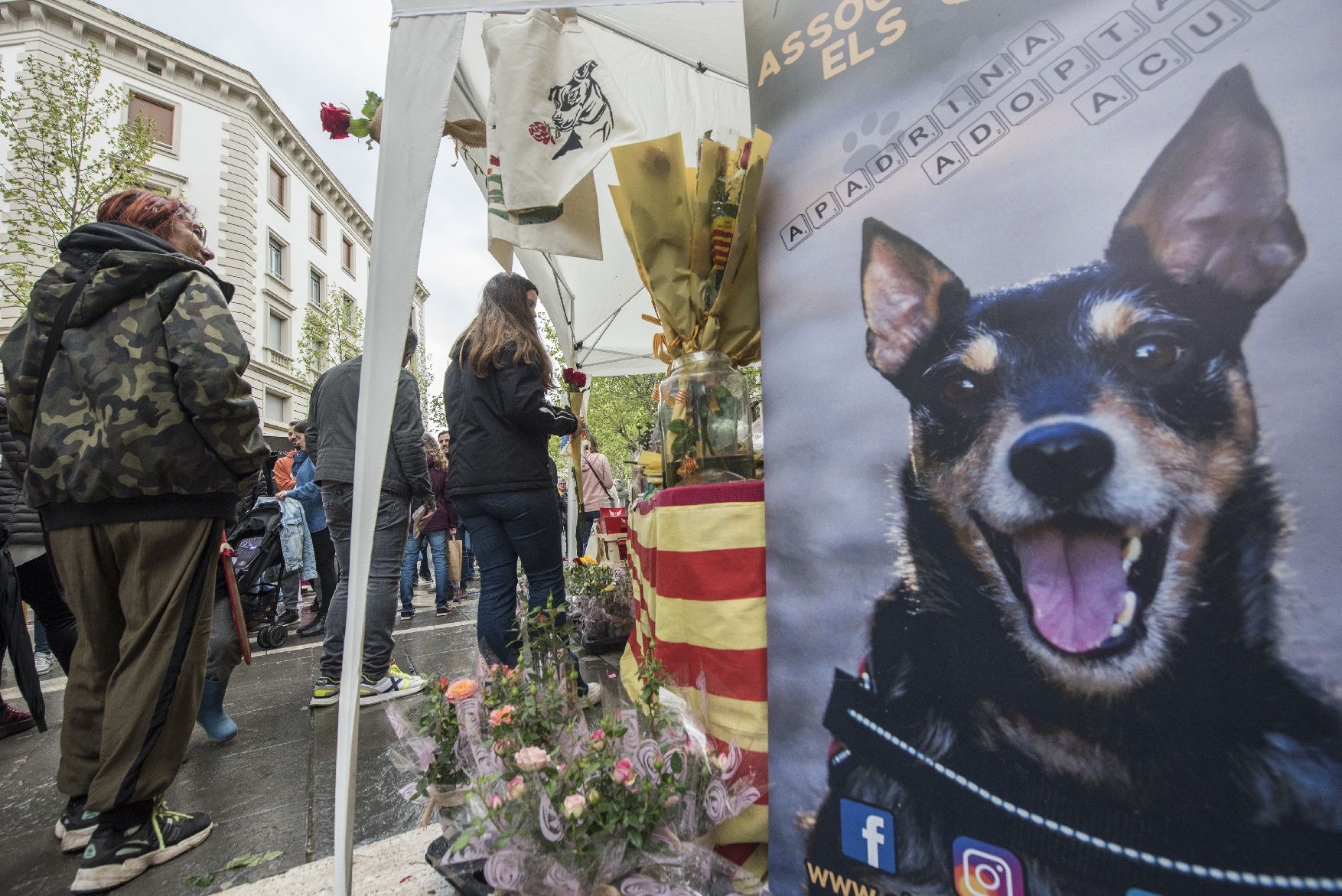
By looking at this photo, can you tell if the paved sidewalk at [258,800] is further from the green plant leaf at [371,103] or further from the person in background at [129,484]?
the green plant leaf at [371,103]

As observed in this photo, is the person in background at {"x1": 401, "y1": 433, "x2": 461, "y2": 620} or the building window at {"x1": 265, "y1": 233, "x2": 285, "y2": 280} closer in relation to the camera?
the person in background at {"x1": 401, "y1": 433, "x2": 461, "y2": 620}

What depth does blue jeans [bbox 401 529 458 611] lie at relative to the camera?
624 cm

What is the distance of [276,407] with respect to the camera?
68.1 feet

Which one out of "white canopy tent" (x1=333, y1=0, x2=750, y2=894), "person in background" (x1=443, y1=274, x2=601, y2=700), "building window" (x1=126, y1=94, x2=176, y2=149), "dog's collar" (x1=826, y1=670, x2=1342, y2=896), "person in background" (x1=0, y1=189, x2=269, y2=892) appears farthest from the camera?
"building window" (x1=126, y1=94, x2=176, y2=149)

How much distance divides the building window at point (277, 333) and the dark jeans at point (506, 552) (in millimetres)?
20884

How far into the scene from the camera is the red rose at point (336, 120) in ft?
6.44

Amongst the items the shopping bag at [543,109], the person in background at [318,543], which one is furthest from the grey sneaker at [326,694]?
the shopping bag at [543,109]

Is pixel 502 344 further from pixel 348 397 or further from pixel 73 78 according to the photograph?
pixel 73 78

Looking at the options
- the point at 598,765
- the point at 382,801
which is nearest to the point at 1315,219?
the point at 598,765

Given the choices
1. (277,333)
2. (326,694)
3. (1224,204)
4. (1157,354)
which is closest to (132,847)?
(326,694)

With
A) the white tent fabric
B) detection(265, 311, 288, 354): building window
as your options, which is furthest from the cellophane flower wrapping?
detection(265, 311, 288, 354): building window

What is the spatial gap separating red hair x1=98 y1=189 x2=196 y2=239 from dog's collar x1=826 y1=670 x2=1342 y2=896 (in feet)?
7.69

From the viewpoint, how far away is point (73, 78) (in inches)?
353

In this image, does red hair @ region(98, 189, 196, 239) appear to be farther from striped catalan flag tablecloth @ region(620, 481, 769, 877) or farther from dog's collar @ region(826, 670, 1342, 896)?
dog's collar @ region(826, 670, 1342, 896)
